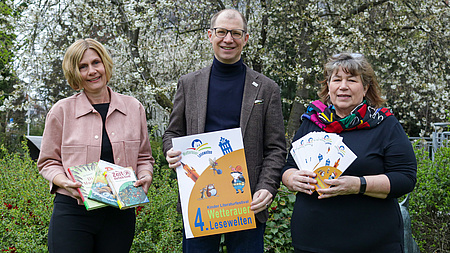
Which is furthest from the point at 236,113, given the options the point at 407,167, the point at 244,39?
the point at 407,167

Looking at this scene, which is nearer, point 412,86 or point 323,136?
point 323,136

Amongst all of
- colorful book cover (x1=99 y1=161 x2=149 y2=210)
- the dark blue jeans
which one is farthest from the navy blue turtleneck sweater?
the dark blue jeans

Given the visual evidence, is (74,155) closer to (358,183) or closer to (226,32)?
(226,32)

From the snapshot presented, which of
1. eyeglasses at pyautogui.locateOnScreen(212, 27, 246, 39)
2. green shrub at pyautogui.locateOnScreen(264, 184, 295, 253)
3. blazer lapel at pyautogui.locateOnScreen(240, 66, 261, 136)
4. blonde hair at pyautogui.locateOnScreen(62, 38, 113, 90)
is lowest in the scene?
green shrub at pyautogui.locateOnScreen(264, 184, 295, 253)

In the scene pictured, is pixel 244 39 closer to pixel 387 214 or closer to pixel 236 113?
pixel 236 113

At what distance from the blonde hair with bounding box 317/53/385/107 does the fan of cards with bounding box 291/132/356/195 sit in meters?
0.46

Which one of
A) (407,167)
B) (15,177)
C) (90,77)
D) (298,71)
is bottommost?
(15,177)

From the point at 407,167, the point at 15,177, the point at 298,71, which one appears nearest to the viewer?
the point at 407,167

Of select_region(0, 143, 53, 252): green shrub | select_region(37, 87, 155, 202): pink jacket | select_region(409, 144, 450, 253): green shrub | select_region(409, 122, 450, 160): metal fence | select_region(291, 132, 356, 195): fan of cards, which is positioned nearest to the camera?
select_region(291, 132, 356, 195): fan of cards

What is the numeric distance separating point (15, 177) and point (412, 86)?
24.4 feet

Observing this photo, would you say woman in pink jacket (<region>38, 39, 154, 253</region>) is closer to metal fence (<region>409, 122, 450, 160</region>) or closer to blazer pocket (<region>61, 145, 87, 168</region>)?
blazer pocket (<region>61, 145, 87, 168</region>)

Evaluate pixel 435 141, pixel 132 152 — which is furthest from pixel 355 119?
pixel 435 141

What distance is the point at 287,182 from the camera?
2.59 m

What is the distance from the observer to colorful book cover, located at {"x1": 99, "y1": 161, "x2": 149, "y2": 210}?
245cm
